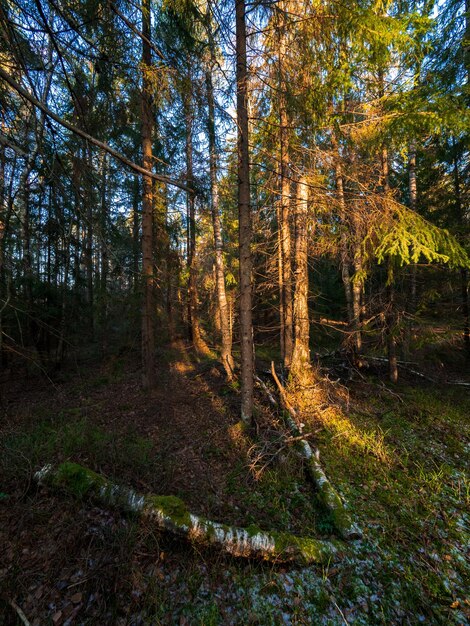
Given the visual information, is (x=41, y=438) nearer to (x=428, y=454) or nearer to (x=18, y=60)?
(x=18, y=60)

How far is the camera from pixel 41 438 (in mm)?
5340

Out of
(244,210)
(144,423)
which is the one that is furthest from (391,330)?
Answer: (144,423)

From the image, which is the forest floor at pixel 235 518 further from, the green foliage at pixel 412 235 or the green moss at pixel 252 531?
the green foliage at pixel 412 235

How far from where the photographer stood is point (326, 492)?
4.00 metres

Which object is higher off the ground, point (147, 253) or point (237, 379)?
point (147, 253)

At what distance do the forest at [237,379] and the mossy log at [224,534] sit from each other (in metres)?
0.03

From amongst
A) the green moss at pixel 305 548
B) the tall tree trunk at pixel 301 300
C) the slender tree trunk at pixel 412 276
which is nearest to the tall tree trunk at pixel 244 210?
the tall tree trunk at pixel 301 300

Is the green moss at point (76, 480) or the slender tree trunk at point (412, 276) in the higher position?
the slender tree trunk at point (412, 276)

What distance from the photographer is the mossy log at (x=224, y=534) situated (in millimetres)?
3092

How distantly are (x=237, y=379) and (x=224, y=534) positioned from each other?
6156 millimetres

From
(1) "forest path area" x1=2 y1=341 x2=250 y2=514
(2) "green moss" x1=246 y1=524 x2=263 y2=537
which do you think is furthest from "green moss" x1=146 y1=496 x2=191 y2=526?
(2) "green moss" x1=246 y1=524 x2=263 y2=537

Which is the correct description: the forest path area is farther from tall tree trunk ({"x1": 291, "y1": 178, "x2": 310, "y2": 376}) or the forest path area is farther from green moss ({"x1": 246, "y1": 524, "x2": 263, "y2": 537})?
tall tree trunk ({"x1": 291, "y1": 178, "x2": 310, "y2": 376})

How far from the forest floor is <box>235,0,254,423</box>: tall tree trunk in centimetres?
116

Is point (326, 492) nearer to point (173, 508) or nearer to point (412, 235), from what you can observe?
point (173, 508)
